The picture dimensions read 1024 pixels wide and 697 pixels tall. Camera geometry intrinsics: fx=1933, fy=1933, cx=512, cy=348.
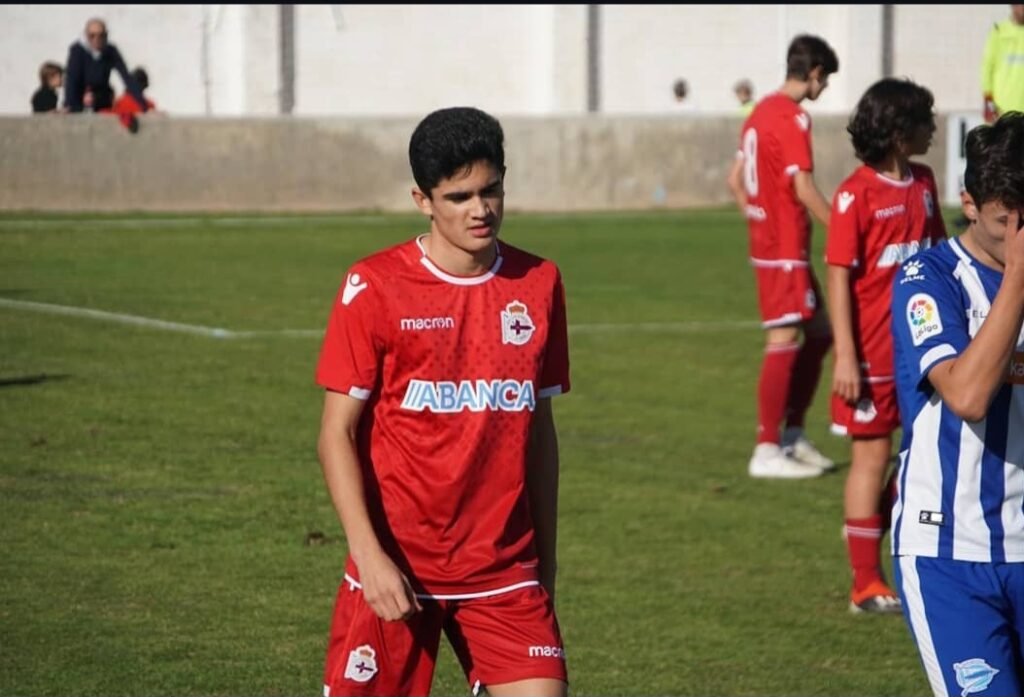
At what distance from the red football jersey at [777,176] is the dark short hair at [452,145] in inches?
252

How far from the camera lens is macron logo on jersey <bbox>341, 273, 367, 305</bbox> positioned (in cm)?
459

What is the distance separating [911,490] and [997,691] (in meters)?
0.55

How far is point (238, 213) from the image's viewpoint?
27.9 m

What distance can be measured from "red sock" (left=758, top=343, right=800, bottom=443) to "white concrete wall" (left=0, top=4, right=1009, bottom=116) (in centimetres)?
2814

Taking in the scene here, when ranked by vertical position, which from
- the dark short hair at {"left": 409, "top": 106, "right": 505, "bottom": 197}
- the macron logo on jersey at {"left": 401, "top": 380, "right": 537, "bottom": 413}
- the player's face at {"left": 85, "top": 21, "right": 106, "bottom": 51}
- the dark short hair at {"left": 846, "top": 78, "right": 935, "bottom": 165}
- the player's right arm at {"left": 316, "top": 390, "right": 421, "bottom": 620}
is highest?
the player's face at {"left": 85, "top": 21, "right": 106, "bottom": 51}

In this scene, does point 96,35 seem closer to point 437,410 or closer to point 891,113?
point 891,113

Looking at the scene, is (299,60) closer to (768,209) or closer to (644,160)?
(644,160)

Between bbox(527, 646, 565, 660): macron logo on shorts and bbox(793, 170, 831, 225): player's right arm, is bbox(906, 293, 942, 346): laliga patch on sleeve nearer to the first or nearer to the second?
bbox(527, 646, 565, 660): macron logo on shorts

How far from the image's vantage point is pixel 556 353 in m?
4.81

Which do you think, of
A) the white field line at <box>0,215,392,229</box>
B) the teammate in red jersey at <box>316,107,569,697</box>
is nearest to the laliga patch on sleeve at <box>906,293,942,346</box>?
the teammate in red jersey at <box>316,107,569,697</box>

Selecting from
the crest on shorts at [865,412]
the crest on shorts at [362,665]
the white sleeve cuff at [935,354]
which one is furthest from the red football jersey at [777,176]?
the crest on shorts at [362,665]

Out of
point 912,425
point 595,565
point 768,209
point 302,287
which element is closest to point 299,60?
point 302,287

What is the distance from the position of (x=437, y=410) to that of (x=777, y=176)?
672cm

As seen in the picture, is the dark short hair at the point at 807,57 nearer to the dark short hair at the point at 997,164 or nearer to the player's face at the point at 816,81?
the player's face at the point at 816,81
